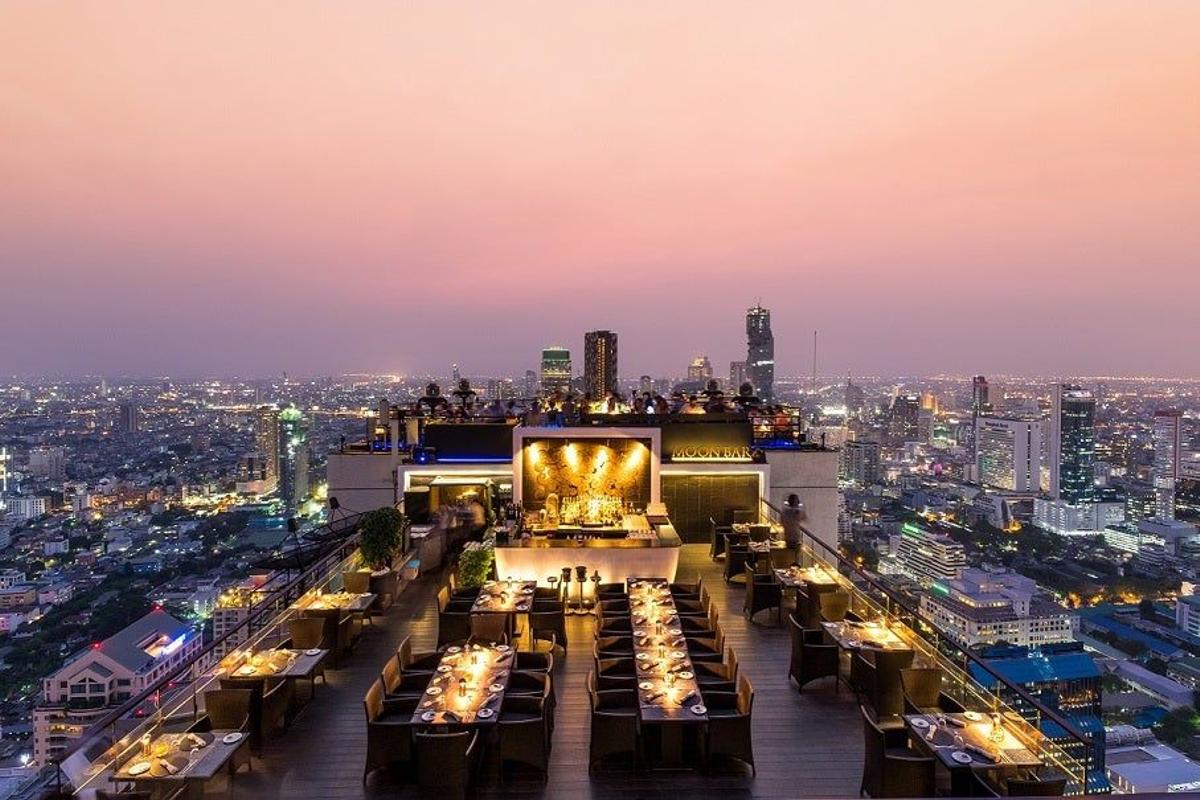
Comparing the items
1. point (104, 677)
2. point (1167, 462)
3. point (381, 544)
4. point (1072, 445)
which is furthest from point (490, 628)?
point (1072, 445)

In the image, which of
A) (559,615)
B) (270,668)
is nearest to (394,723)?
(270,668)

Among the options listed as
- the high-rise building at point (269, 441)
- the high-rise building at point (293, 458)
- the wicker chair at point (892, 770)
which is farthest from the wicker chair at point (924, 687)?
the high-rise building at point (269, 441)

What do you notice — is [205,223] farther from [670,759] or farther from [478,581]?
[670,759]

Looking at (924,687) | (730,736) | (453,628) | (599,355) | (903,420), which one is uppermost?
(599,355)

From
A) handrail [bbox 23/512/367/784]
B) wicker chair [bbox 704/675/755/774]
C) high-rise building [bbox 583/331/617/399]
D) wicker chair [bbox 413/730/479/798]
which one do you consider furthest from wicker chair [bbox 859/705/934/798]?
high-rise building [bbox 583/331/617/399]

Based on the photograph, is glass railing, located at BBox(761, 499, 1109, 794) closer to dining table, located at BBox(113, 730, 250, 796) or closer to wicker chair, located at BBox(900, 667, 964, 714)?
wicker chair, located at BBox(900, 667, 964, 714)

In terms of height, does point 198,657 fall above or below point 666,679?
above

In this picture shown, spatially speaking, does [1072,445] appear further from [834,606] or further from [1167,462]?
[834,606]
